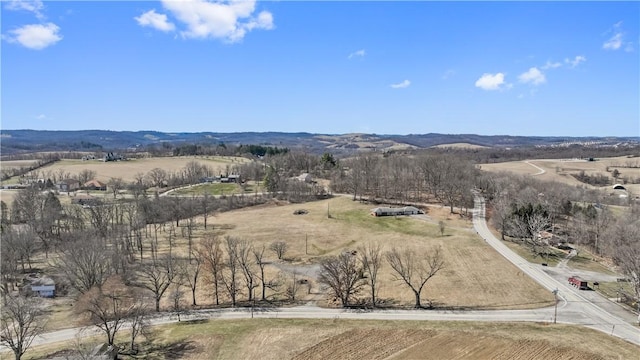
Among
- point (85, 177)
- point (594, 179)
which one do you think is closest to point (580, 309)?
point (594, 179)

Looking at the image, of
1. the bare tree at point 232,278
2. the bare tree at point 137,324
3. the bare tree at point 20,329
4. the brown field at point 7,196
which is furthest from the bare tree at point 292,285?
the brown field at point 7,196

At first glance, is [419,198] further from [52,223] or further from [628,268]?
[52,223]

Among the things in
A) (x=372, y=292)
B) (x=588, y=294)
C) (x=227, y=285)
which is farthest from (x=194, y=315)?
(x=588, y=294)

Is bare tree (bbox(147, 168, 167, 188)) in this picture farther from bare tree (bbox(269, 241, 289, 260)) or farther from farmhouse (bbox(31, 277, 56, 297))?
farmhouse (bbox(31, 277, 56, 297))

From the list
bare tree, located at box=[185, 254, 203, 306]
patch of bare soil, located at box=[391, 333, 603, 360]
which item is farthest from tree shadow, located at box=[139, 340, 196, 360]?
patch of bare soil, located at box=[391, 333, 603, 360]

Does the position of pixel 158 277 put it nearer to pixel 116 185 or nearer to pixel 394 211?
pixel 394 211
